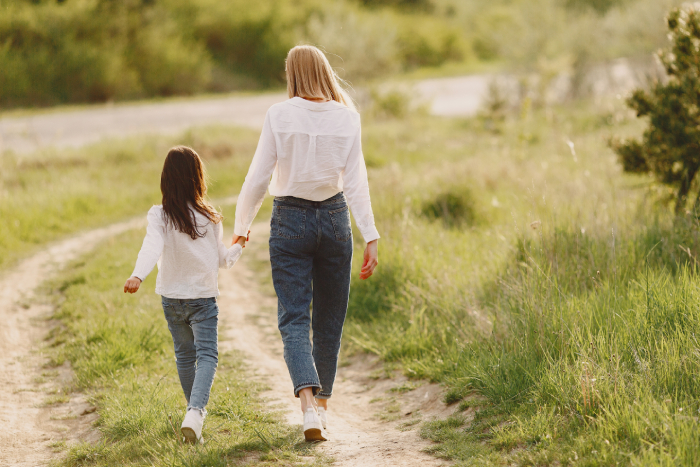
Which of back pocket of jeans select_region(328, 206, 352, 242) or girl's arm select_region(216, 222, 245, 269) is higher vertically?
back pocket of jeans select_region(328, 206, 352, 242)

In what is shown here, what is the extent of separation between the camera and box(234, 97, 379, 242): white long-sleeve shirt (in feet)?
11.7

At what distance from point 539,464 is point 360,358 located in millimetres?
2601

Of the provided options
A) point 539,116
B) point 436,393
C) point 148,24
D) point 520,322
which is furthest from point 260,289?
point 148,24

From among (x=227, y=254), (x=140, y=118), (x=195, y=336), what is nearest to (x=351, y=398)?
(x=195, y=336)

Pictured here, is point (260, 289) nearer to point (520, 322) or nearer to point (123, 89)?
point (520, 322)

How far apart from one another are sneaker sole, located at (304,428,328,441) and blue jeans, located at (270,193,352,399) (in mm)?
211

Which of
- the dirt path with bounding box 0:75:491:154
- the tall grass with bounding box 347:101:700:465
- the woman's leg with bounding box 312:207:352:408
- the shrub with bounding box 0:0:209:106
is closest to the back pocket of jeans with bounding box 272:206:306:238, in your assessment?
the woman's leg with bounding box 312:207:352:408

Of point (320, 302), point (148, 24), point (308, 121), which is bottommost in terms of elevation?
point (320, 302)

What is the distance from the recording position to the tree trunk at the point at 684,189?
5.84 meters

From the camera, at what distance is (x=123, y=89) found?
2431cm

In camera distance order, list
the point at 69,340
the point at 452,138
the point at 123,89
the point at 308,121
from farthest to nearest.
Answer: the point at 123,89
the point at 452,138
the point at 69,340
the point at 308,121

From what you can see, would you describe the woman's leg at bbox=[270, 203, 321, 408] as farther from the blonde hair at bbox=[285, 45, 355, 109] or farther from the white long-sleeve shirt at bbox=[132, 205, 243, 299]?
the blonde hair at bbox=[285, 45, 355, 109]

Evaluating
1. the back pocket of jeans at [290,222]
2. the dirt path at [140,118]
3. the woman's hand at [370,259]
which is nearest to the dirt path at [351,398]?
the woman's hand at [370,259]

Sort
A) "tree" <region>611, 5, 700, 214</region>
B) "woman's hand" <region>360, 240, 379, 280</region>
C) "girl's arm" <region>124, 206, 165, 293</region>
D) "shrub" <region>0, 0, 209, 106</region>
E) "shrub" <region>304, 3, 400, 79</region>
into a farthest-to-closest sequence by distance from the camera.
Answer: "shrub" <region>0, 0, 209, 106</region> → "shrub" <region>304, 3, 400, 79</region> → "tree" <region>611, 5, 700, 214</region> → "woman's hand" <region>360, 240, 379, 280</region> → "girl's arm" <region>124, 206, 165, 293</region>
